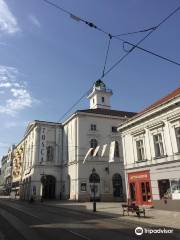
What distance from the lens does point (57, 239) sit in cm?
1059

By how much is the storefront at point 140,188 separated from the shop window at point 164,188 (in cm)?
150

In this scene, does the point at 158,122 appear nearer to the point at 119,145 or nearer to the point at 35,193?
the point at 119,145

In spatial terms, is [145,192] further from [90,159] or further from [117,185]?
[117,185]

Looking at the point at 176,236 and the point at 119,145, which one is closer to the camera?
the point at 176,236

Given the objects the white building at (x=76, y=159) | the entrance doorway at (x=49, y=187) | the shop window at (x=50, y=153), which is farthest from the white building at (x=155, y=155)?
the entrance doorway at (x=49, y=187)

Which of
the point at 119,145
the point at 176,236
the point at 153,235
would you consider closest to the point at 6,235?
the point at 153,235

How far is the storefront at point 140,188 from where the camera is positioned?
25375 millimetres

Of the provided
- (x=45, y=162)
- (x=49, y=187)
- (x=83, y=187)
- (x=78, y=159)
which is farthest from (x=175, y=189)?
(x=49, y=187)

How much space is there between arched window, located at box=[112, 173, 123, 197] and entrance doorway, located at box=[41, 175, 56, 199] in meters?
13.2

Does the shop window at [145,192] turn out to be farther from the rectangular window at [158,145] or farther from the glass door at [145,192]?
the rectangular window at [158,145]

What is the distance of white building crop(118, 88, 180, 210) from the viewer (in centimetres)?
2217

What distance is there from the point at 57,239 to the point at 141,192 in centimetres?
1726

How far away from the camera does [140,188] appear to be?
87.1 ft

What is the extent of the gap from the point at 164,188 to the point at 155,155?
10.1 ft
